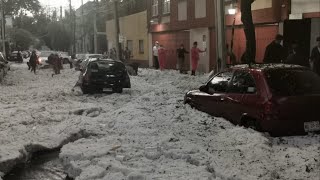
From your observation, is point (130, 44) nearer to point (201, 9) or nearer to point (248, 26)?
point (201, 9)

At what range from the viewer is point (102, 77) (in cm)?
1727

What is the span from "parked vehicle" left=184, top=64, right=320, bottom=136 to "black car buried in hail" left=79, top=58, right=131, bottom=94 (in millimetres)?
8629

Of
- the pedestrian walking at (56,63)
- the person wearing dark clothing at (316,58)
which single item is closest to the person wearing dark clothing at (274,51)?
the person wearing dark clothing at (316,58)

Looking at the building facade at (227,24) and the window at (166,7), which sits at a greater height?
the window at (166,7)

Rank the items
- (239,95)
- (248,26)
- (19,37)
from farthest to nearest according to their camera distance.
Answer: (19,37)
(248,26)
(239,95)

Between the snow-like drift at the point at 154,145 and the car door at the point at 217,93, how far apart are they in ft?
0.63

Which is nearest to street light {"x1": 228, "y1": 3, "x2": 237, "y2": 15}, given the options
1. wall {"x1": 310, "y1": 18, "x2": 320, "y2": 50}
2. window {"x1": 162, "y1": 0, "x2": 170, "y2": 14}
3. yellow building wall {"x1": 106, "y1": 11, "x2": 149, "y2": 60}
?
wall {"x1": 310, "y1": 18, "x2": 320, "y2": 50}

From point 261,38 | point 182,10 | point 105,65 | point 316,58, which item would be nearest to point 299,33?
point 261,38

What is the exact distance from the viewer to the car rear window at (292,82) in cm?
795

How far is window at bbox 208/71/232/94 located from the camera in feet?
30.6

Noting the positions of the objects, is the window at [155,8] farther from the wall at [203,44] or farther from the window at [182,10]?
the wall at [203,44]

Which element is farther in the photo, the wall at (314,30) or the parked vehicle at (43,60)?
the parked vehicle at (43,60)

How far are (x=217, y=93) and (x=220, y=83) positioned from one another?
24 cm

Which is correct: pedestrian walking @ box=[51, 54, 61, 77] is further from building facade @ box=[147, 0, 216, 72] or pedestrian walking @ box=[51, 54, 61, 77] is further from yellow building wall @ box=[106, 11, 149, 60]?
yellow building wall @ box=[106, 11, 149, 60]
